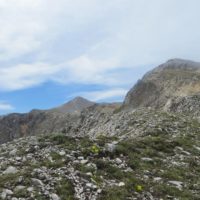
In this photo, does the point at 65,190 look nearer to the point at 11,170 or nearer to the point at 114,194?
the point at 114,194

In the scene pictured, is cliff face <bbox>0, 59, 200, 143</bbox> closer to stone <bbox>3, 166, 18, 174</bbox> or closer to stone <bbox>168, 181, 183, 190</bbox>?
stone <bbox>168, 181, 183, 190</bbox>

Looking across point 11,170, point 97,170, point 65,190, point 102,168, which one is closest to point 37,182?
point 65,190

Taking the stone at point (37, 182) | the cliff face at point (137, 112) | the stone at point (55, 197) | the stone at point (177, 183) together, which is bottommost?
the stone at point (177, 183)

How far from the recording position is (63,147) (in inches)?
809

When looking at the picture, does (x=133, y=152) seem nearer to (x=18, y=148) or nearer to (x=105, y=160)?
(x=105, y=160)

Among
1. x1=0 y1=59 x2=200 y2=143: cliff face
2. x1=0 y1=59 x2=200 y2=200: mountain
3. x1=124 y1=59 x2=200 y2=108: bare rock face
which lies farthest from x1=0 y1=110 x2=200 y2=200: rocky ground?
x1=124 y1=59 x2=200 y2=108: bare rock face

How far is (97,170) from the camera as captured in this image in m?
18.1

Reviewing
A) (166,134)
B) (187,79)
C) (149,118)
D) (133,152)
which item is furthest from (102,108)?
(133,152)

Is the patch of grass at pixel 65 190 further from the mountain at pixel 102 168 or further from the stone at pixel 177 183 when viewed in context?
the stone at pixel 177 183

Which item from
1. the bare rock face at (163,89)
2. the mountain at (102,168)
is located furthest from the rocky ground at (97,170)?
the bare rock face at (163,89)

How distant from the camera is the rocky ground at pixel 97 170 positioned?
15.7 metres

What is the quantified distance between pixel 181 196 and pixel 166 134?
13.5 m

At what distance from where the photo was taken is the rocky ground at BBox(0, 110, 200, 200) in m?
15.7

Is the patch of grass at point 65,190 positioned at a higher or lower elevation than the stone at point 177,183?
higher
